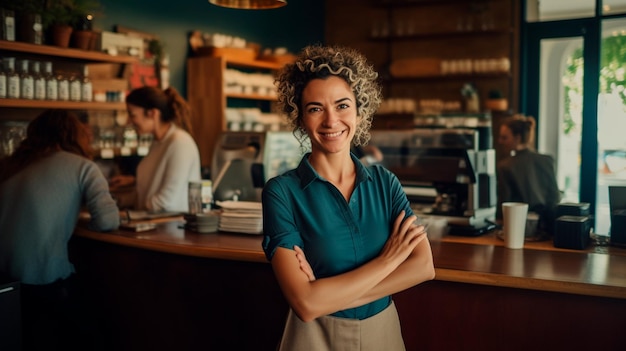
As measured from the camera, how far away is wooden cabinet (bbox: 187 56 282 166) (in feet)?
19.1

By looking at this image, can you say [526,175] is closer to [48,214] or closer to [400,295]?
[400,295]

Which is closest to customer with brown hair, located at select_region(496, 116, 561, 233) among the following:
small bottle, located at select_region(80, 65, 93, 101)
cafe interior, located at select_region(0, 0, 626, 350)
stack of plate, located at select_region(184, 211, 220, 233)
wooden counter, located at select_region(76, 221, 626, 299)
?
cafe interior, located at select_region(0, 0, 626, 350)

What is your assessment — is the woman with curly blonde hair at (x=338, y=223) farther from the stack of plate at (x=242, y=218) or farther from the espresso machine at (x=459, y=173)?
the espresso machine at (x=459, y=173)

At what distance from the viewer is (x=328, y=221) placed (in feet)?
5.75

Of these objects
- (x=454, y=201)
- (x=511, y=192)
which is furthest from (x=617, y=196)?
(x=511, y=192)

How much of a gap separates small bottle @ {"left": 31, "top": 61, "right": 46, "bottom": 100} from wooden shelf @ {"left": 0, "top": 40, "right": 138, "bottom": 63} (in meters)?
0.09

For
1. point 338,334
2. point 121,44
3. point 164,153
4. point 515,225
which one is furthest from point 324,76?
point 121,44

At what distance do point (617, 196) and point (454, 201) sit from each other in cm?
82

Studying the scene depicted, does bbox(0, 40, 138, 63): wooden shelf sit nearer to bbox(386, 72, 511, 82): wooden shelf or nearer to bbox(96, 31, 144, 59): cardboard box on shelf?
bbox(96, 31, 144, 59): cardboard box on shelf

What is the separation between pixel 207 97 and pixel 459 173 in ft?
10.6

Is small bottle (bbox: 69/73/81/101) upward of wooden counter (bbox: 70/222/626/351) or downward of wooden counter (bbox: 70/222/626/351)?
upward

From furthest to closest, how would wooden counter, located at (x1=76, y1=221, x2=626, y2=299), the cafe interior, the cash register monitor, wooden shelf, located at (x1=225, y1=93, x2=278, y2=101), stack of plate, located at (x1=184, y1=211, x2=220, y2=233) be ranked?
wooden shelf, located at (x1=225, y1=93, x2=278, y2=101) → the cash register monitor → stack of plate, located at (x1=184, y1=211, x2=220, y2=233) → the cafe interior → wooden counter, located at (x1=76, y1=221, x2=626, y2=299)

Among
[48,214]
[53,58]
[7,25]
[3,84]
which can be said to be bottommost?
[48,214]

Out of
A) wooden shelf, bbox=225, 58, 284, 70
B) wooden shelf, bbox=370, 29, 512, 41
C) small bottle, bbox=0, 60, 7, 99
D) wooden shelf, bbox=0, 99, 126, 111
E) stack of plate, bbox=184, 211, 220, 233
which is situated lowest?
stack of plate, bbox=184, 211, 220, 233
